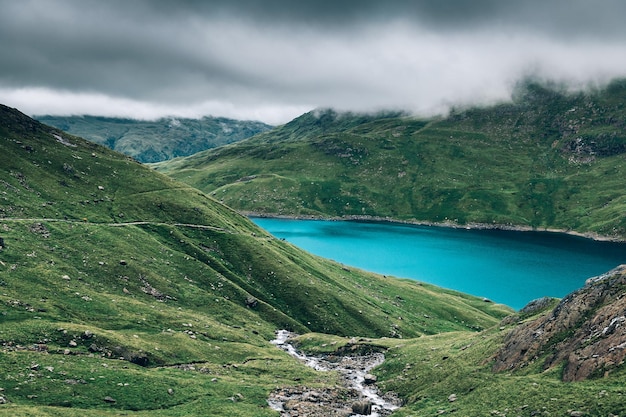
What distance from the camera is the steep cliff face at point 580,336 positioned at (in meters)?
39.0

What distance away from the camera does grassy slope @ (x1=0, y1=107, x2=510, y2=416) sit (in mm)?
48531

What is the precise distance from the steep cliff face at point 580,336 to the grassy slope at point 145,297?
25469mm

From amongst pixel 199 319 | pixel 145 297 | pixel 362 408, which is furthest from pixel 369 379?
pixel 145 297

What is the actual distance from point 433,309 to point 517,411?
94.0 m

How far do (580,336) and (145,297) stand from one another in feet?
220

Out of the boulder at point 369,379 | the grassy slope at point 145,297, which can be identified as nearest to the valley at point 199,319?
the grassy slope at point 145,297

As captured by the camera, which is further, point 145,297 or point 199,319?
point 145,297

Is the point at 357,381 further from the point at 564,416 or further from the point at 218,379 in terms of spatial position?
the point at 564,416

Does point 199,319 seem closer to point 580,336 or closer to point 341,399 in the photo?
point 341,399

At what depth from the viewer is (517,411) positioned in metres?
38.2

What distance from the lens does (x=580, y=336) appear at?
44.2m

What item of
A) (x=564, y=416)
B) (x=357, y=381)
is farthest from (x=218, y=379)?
(x=564, y=416)

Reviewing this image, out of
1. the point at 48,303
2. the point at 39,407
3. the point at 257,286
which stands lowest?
the point at 39,407

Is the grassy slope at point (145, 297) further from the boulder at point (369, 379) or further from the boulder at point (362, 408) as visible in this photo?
the boulder at point (362, 408)
